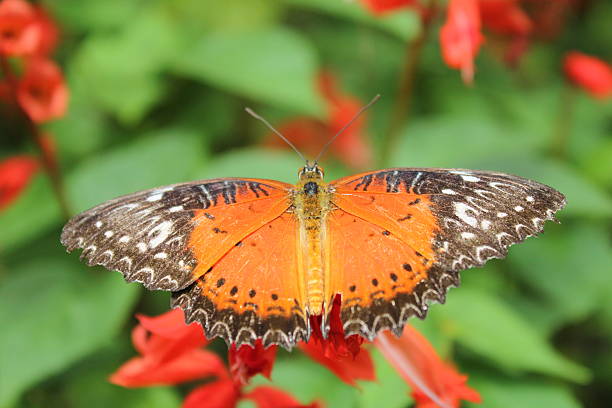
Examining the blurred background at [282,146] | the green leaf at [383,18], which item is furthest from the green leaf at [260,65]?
the green leaf at [383,18]

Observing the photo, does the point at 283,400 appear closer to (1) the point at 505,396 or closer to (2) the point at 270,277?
(2) the point at 270,277

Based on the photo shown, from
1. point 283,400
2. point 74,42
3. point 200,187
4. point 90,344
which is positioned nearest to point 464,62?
point 200,187

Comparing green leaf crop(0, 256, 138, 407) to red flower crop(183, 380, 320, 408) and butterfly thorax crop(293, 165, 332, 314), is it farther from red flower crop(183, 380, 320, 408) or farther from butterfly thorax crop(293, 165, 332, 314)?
butterfly thorax crop(293, 165, 332, 314)

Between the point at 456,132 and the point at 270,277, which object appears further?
the point at 456,132

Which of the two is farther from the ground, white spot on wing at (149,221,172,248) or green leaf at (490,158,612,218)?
white spot on wing at (149,221,172,248)

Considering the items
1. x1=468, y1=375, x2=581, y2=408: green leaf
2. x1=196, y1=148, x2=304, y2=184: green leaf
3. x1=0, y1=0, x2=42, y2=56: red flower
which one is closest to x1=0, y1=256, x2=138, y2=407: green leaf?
x1=196, y1=148, x2=304, y2=184: green leaf
